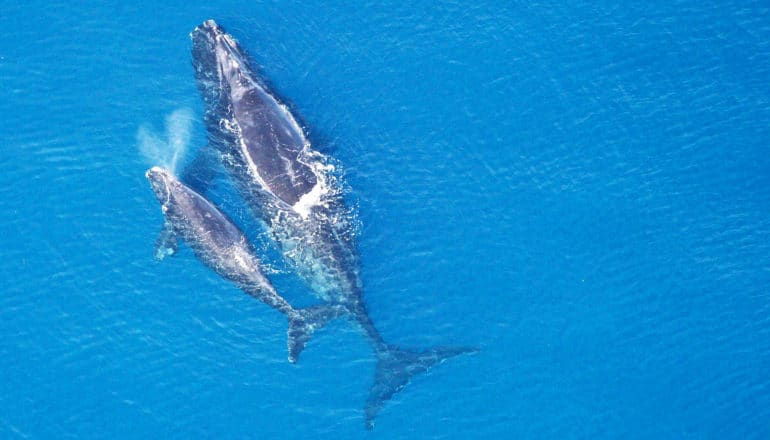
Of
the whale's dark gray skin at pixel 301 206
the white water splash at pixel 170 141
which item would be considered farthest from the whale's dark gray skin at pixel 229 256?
the white water splash at pixel 170 141

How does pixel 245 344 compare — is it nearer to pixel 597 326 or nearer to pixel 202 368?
pixel 202 368

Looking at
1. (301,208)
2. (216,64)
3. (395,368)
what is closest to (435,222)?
(301,208)

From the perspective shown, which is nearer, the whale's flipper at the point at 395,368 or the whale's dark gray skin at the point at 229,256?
the whale's flipper at the point at 395,368

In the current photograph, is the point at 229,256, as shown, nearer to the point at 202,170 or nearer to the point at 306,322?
the point at 306,322

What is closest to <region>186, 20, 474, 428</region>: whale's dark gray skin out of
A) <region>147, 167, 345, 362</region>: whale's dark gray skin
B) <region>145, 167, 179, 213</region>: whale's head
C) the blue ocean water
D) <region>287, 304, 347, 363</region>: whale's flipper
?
<region>287, 304, 347, 363</region>: whale's flipper

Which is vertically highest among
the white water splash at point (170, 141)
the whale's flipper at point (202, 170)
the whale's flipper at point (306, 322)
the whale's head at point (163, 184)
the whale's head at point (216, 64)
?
the whale's head at point (216, 64)

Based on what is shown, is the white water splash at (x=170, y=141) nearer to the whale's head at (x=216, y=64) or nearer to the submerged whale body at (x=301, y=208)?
the submerged whale body at (x=301, y=208)

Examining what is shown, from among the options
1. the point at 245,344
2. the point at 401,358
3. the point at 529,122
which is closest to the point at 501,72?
the point at 529,122

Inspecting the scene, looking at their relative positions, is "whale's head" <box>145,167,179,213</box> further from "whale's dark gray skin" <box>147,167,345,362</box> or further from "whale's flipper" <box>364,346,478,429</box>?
"whale's flipper" <box>364,346,478,429</box>
